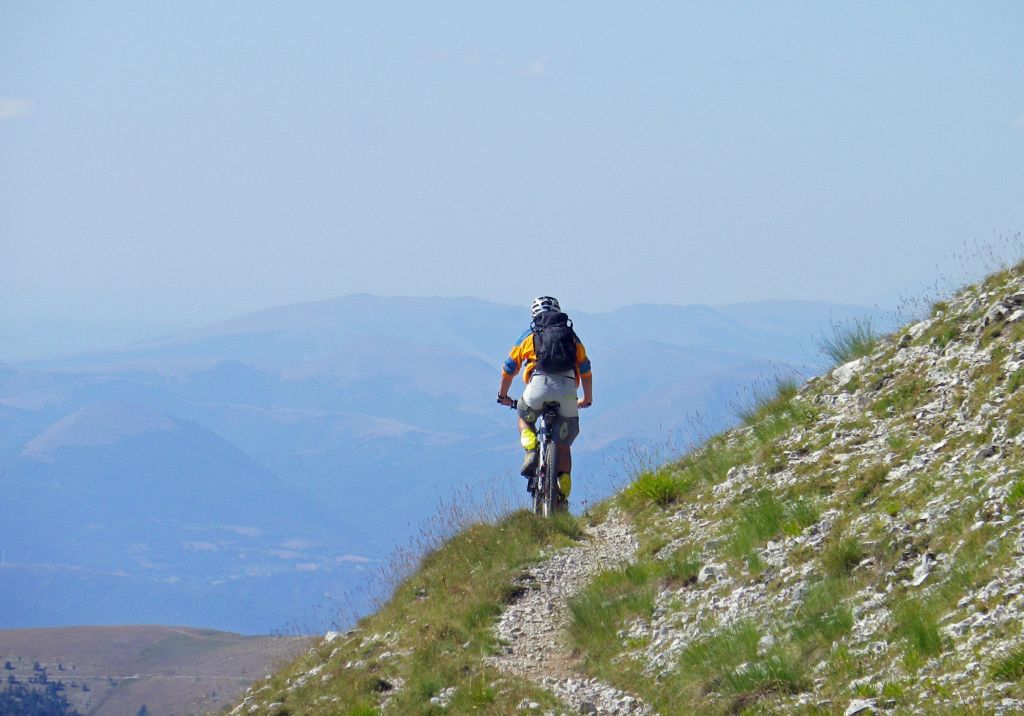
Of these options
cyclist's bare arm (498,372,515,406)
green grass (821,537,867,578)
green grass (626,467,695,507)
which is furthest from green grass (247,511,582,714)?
green grass (821,537,867,578)

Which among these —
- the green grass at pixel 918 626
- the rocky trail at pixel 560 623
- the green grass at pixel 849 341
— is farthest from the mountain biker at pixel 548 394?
the green grass at pixel 918 626

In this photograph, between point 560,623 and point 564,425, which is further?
point 564,425

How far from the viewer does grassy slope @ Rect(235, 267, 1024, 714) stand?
25.6 ft

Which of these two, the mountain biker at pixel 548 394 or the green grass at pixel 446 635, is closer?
the green grass at pixel 446 635

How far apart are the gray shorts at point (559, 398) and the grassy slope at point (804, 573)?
1171mm

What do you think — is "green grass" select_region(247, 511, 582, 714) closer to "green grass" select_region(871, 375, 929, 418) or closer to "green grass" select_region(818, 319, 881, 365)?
"green grass" select_region(871, 375, 929, 418)

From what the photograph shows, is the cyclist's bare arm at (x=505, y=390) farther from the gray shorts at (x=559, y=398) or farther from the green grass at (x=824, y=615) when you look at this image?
the green grass at (x=824, y=615)

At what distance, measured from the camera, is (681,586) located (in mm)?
11039

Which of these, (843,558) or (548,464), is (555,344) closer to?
(548,464)

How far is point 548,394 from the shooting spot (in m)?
14.6

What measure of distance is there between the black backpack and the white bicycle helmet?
23 centimetres

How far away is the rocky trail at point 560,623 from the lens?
9.72 meters

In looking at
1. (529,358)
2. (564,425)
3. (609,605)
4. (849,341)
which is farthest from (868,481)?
(849,341)

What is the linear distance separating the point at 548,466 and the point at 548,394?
90cm
